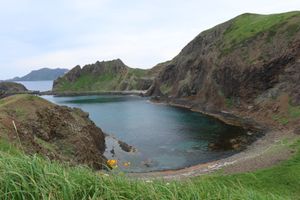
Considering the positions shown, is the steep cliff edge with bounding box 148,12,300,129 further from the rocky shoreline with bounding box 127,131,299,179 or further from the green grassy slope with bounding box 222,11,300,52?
the rocky shoreline with bounding box 127,131,299,179

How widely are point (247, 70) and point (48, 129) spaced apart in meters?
63.6

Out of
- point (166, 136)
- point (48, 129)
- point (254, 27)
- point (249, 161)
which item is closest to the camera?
point (249, 161)

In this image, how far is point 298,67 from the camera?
8325 centimetres

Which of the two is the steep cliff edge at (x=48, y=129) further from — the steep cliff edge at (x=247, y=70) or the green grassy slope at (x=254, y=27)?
the green grassy slope at (x=254, y=27)

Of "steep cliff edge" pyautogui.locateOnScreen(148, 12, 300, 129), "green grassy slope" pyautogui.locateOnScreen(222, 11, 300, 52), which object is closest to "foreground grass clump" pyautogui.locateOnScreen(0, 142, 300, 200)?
"steep cliff edge" pyautogui.locateOnScreen(148, 12, 300, 129)

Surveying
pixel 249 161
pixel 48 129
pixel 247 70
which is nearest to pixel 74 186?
pixel 249 161

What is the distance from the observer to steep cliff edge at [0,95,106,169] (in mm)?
38906

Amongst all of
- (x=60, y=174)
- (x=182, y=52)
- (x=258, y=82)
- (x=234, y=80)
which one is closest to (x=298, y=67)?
(x=258, y=82)

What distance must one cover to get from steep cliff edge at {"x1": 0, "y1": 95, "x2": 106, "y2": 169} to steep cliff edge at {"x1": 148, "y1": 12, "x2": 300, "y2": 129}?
39478 millimetres

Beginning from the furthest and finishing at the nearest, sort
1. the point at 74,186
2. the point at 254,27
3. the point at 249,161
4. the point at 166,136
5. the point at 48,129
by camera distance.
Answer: the point at 254,27 → the point at 166,136 → the point at 48,129 → the point at 249,161 → the point at 74,186

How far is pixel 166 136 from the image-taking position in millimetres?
68875

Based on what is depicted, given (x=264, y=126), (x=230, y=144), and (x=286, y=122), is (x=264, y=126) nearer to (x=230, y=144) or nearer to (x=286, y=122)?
(x=286, y=122)

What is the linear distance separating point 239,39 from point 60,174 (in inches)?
4195

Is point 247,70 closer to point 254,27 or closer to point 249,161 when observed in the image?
point 254,27
